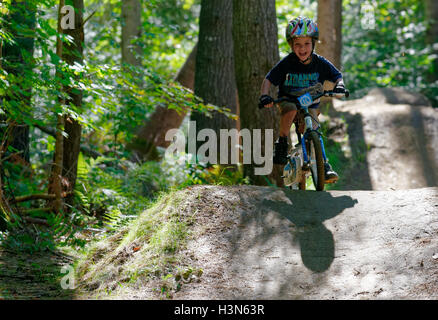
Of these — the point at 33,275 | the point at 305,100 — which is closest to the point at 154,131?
the point at 305,100

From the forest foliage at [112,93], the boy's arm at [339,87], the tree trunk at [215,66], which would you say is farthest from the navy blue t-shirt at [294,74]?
the tree trunk at [215,66]

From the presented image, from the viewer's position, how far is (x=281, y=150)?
23.2ft

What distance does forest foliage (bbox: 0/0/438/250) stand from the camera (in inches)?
233

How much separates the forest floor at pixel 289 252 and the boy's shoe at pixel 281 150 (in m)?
0.80

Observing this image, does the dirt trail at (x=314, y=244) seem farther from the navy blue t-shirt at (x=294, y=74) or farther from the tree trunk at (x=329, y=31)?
the tree trunk at (x=329, y=31)

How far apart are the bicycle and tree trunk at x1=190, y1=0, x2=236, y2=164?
4680 mm

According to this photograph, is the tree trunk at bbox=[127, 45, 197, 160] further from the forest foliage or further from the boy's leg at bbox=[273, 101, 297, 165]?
the boy's leg at bbox=[273, 101, 297, 165]

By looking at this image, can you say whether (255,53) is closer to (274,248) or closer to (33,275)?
(274,248)

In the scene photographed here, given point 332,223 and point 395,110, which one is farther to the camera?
point 395,110

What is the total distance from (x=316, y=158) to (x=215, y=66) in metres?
5.75

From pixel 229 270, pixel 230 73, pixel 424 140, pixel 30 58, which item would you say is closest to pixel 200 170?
pixel 230 73

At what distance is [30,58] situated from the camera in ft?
19.7
